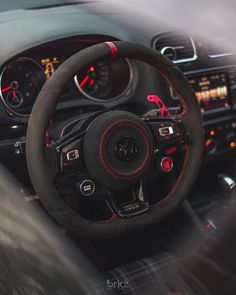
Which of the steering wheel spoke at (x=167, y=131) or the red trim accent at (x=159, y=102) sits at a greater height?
the steering wheel spoke at (x=167, y=131)

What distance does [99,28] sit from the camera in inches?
91.0

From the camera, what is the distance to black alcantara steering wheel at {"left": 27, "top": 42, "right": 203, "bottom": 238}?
1.67 m

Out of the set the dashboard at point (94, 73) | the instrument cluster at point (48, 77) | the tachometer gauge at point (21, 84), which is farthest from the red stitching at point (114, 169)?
the tachometer gauge at point (21, 84)

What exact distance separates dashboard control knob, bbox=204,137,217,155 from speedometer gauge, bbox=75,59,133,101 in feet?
2.01

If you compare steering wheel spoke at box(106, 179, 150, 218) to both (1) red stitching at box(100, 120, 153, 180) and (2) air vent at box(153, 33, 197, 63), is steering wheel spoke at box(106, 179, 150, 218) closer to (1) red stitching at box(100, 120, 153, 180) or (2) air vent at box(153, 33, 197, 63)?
(1) red stitching at box(100, 120, 153, 180)

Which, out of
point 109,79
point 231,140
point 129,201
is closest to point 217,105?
point 231,140

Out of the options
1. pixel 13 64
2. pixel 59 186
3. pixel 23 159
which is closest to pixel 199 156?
pixel 59 186

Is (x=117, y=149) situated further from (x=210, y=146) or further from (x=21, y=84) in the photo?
(x=210, y=146)

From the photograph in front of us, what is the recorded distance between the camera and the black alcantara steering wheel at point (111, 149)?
5.49 feet

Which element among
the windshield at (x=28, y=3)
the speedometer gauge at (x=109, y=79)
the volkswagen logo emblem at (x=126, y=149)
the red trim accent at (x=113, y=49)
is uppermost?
the windshield at (x=28, y=3)

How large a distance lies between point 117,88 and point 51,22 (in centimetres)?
43

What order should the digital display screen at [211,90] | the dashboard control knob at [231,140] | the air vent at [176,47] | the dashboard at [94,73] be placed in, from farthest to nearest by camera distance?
1. the dashboard control knob at [231,140]
2. the digital display screen at [211,90]
3. the air vent at [176,47]
4. the dashboard at [94,73]

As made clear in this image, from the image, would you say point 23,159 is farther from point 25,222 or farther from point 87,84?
point 25,222

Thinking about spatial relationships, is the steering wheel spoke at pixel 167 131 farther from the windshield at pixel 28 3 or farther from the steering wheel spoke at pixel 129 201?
the windshield at pixel 28 3
